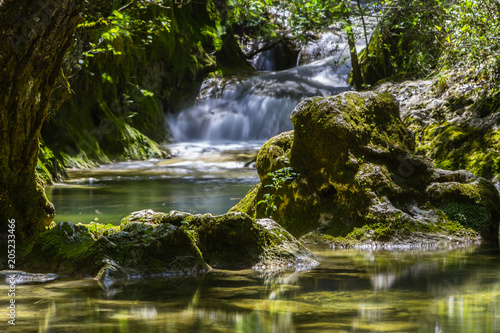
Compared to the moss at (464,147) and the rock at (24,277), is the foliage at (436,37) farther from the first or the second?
the rock at (24,277)

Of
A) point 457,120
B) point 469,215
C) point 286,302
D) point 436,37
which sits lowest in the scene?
point 286,302

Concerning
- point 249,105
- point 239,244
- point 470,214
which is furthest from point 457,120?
point 249,105

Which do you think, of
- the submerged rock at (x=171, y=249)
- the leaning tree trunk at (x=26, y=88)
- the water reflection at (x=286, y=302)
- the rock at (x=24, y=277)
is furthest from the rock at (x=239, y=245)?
the leaning tree trunk at (x=26, y=88)

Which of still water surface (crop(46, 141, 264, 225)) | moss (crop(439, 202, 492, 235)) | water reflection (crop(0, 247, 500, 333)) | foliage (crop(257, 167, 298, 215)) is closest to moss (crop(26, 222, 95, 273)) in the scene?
water reflection (crop(0, 247, 500, 333))

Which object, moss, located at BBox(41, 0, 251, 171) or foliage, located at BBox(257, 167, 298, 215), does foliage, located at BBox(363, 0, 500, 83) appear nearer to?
foliage, located at BBox(257, 167, 298, 215)

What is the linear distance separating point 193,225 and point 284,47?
26742 mm

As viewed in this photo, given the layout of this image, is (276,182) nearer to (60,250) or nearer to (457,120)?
(60,250)

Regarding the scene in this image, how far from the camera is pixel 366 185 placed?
6.36m

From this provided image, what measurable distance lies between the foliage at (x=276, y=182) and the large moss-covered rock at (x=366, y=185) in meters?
0.01

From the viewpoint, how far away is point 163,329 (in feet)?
9.63

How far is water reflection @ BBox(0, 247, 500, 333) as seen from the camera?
300 centimetres

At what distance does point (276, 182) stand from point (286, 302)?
3.33 m

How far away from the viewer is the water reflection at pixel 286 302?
300 cm

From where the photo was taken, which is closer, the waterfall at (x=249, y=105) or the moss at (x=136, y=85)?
the moss at (x=136, y=85)
